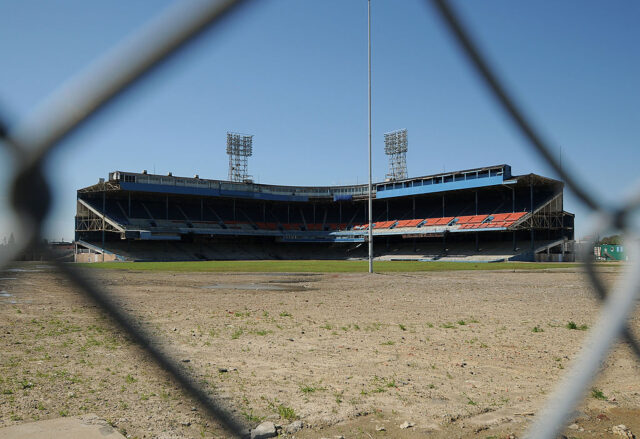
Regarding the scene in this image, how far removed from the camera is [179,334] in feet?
25.1

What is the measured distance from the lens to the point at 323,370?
5508 mm

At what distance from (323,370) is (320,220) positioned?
6551cm

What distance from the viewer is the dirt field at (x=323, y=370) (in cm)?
400

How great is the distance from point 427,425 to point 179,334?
479 cm

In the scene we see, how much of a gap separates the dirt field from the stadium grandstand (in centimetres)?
4022

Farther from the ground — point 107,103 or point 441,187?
point 441,187

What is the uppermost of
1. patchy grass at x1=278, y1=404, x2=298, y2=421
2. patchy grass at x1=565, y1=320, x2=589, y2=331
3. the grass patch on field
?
patchy grass at x1=565, y1=320, x2=589, y2=331

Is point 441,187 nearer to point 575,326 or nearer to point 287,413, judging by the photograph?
point 575,326

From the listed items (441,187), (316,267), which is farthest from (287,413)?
(441,187)

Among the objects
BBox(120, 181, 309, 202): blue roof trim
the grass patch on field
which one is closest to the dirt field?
the grass patch on field

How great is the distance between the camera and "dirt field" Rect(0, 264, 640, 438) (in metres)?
4.00

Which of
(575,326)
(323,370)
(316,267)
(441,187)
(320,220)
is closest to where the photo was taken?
(323,370)

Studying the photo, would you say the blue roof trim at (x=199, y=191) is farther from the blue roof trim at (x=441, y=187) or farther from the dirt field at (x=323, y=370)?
the dirt field at (x=323, y=370)

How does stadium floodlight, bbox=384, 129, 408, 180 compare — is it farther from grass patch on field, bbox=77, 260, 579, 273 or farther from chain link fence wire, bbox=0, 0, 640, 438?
chain link fence wire, bbox=0, 0, 640, 438
